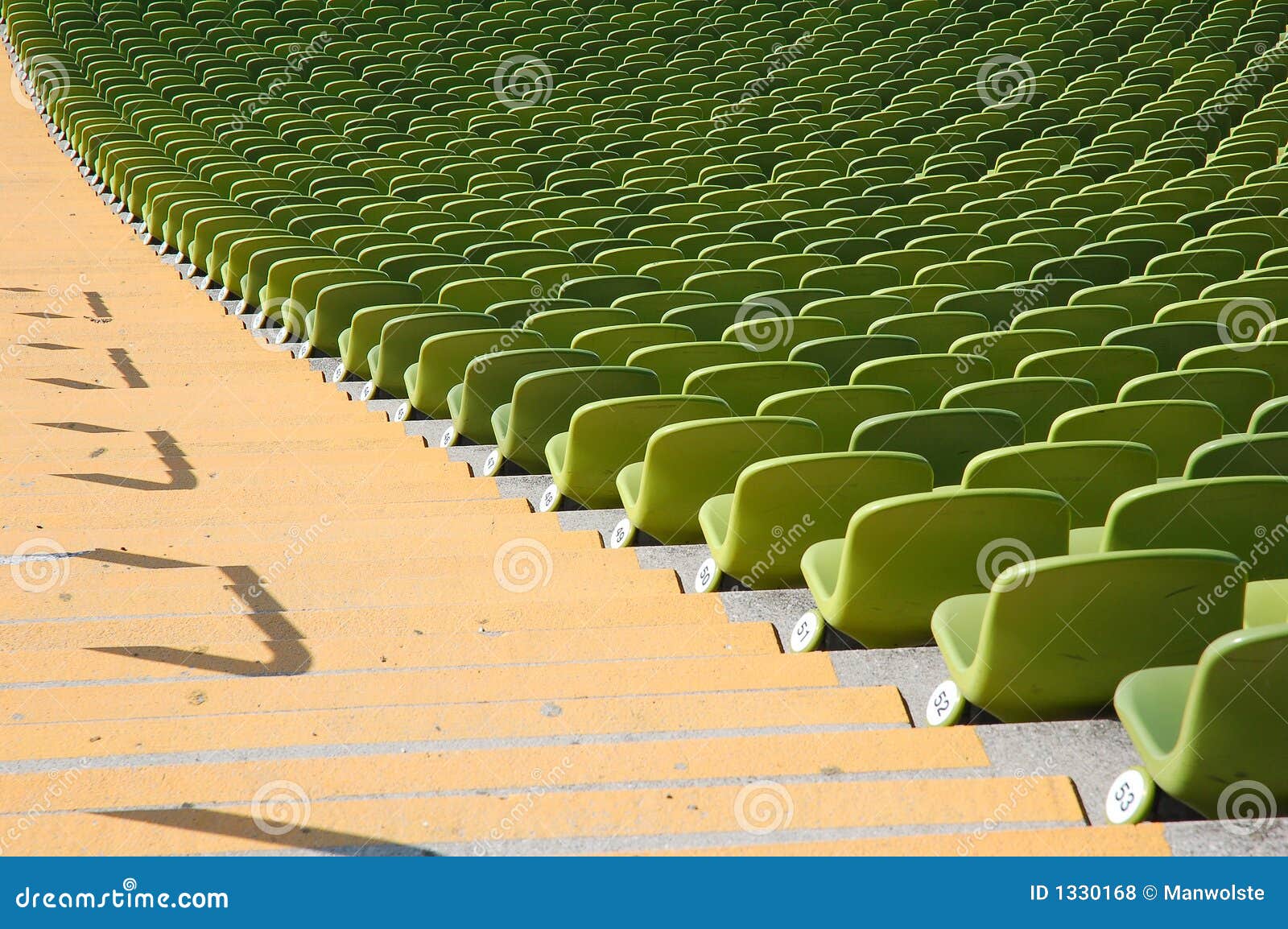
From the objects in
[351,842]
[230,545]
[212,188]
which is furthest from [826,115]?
[351,842]

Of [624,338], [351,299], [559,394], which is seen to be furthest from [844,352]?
[351,299]

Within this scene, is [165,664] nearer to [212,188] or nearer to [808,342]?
[808,342]

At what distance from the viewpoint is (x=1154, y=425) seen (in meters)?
3.90

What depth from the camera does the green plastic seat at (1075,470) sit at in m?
3.32

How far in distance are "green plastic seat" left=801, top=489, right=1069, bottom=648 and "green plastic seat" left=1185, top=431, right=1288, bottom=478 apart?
77 centimetres

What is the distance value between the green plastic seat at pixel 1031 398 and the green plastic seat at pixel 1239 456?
702 mm

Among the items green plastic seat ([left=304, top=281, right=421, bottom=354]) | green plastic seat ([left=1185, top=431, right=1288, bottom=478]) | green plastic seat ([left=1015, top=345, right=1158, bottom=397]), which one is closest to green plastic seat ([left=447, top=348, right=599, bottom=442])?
green plastic seat ([left=304, top=281, right=421, bottom=354])

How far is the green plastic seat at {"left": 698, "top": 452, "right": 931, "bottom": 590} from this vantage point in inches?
130

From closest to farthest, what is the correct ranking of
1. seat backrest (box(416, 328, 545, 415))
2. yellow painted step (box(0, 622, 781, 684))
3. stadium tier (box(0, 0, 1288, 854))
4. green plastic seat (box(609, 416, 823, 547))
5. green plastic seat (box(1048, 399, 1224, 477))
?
stadium tier (box(0, 0, 1288, 854)), yellow painted step (box(0, 622, 781, 684)), green plastic seat (box(609, 416, 823, 547)), green plastic seat (box(1048, 399, 1224, 477)), seat backrest (box(416, 328, 545, 415))

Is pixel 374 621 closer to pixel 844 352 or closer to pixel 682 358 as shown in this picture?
pixel 682 358

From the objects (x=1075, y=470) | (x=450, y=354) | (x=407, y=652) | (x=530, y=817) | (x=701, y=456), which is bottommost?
(x=407, y=652)

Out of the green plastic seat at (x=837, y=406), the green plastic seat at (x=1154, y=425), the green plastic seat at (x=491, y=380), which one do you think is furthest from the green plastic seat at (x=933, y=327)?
the green plastic seat at (x=1154, y=425)

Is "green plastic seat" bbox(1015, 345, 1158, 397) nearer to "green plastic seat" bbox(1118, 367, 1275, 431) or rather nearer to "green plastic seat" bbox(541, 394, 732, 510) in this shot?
"green plastic seat" bbox(1118, 367, 1275, 431)

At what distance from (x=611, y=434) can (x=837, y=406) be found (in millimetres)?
790
